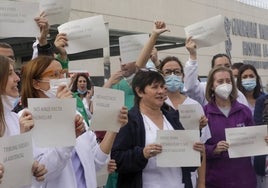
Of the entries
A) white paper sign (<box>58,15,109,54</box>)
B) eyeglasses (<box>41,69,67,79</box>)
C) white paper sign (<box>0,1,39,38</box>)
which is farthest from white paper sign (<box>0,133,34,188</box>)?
white paper sign (<box>58,15,109,54</box>)

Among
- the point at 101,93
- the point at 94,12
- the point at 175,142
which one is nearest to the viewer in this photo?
the point at 101,93

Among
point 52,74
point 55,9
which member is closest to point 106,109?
point 52,74

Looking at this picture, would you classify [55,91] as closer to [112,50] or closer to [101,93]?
[101,93]

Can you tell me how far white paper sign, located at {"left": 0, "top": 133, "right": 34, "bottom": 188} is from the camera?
245 centimetres

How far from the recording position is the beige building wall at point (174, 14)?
18.4 metres

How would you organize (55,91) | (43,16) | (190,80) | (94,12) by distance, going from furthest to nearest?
(94,12), (190,80), (43,16), (55,91)

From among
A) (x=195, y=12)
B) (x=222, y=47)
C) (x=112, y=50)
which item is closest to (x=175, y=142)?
(x=112, y=50)

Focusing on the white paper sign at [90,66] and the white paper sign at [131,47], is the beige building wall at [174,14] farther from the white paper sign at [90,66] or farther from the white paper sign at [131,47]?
the white paper sign at [131,47]

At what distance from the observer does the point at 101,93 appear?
10.5ft

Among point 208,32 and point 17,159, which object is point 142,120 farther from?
point 208,32

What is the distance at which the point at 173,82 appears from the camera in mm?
4445

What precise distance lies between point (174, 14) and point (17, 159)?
20.8 metres

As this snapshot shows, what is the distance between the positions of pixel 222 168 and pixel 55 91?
2019mm

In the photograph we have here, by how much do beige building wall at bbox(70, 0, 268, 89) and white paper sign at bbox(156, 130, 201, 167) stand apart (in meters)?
13.8
